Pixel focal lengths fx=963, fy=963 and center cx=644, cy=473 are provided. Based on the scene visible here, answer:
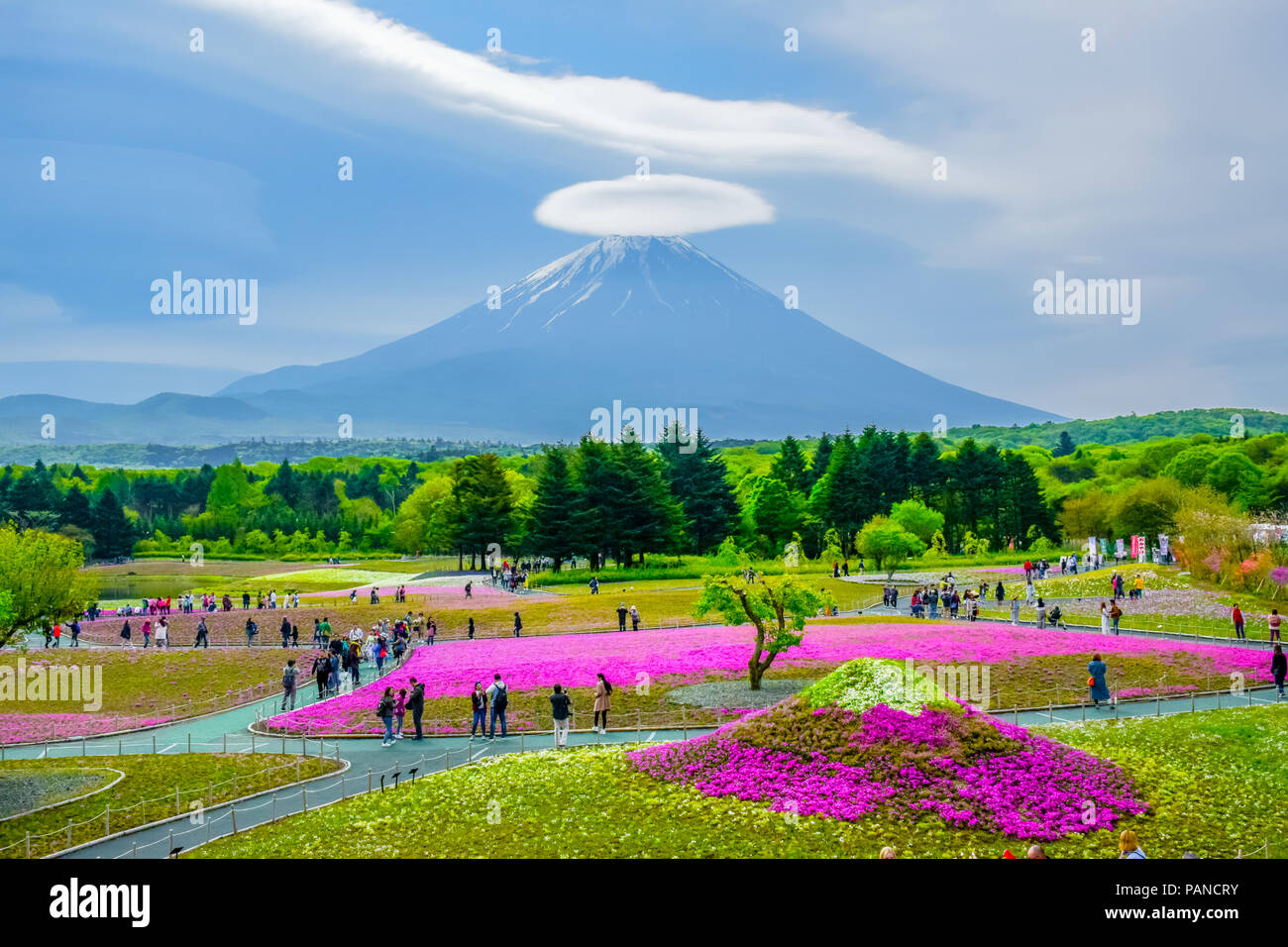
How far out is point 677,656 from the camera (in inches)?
1173

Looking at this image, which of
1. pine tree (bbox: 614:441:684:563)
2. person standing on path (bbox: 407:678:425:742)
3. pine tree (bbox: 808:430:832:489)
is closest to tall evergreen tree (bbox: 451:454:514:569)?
pine tree (bbox: 614:441:684:563)

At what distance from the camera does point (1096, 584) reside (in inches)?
1913

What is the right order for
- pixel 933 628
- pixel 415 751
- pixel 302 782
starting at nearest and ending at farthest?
pixel 302 782 < pixel 415 751 < pixel 933 628

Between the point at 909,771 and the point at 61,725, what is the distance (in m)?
21.3

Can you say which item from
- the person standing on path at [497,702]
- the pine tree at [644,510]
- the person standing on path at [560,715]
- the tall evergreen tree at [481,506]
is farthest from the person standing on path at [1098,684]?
the tall evergreen tree at [481,506]

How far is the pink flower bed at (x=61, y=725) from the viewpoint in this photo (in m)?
23.1

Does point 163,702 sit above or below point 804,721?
below

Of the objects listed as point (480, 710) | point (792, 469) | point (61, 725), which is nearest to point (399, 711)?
A: point (480, 710)

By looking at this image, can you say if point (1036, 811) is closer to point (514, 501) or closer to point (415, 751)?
point (415, 751)

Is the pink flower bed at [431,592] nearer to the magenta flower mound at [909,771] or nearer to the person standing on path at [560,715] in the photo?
the person standing on path at [560,715]

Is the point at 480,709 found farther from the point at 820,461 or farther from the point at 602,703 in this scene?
the point at 820,461
